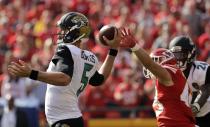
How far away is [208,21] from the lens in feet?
46.4

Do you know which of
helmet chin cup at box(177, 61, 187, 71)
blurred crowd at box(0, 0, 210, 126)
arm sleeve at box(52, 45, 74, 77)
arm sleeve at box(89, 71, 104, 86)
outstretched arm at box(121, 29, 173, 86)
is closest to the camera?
arm sleeve at box(52, 45, 74, 77)

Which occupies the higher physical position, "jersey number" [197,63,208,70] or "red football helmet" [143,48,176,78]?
"red football helmet" [143,48,176,78]

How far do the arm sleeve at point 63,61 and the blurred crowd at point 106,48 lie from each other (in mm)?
5124

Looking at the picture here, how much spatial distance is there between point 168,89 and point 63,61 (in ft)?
3.58

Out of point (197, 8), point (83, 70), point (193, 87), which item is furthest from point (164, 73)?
point (197, 8)

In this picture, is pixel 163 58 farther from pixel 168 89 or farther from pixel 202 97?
pixel 202 97

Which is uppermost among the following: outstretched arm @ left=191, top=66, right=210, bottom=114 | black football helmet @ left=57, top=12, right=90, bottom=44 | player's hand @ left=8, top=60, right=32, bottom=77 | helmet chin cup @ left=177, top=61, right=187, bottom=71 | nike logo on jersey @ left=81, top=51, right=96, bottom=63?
black football helmet @ left=57, top=12, right=90, bottom=44

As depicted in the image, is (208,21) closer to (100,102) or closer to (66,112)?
(100,102)

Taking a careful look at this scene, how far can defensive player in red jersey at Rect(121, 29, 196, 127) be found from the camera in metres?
7.16

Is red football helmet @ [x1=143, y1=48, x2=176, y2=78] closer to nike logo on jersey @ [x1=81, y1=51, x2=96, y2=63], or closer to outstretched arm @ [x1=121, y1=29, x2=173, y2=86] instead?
outstretched arm @ [x1=121, y1=29, x2=173, y2=86]

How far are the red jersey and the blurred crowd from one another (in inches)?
189

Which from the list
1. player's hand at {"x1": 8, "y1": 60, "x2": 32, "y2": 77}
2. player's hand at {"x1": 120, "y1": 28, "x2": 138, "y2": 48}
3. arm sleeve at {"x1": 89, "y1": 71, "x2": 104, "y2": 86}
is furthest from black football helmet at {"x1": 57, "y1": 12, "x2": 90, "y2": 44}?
player's hand at {"x1": 8, "y1": 60, "x2": 32, "y2": 77}

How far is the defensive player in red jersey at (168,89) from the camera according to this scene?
7.16 meters

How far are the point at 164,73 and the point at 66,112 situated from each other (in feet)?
3.27
